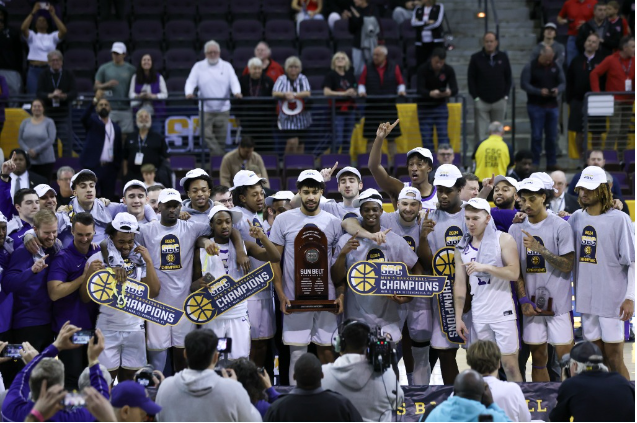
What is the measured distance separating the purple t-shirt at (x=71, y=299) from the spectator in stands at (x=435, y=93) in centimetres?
715

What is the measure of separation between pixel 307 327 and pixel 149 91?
6957 millimetres

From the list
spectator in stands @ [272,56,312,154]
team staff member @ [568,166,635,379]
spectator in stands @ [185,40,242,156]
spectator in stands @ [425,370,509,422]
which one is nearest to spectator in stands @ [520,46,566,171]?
spectator in stands @ [272,56,312,154]

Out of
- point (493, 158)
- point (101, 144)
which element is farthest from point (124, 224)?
point (493, 158)

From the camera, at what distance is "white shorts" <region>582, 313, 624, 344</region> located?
27.9ft

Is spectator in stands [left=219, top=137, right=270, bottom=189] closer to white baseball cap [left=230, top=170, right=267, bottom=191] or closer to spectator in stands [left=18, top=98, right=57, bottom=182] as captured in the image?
spectator in stands [left=18, top=98, right=57, bottom=182]

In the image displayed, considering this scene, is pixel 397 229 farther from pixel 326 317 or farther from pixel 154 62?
pixel 154 62

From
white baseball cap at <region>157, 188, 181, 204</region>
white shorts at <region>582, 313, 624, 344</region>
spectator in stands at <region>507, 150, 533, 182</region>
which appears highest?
spectator in stands at <region>507, 150, 533, 182</region>

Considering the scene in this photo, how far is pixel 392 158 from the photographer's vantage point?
14.5m

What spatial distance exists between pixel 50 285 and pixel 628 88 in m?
9.90

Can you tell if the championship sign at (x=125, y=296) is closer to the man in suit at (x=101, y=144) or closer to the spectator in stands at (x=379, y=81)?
the man in suit at (x=101, y=144)

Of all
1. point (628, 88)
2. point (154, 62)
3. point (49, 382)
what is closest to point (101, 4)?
point (154, 62)

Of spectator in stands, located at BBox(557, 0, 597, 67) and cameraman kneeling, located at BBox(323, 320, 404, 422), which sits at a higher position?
spectator in stands, located at BBox(557, 0, 597, 67)

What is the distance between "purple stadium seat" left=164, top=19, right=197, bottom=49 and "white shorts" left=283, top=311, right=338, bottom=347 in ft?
31.0

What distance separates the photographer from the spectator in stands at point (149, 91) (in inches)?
564
